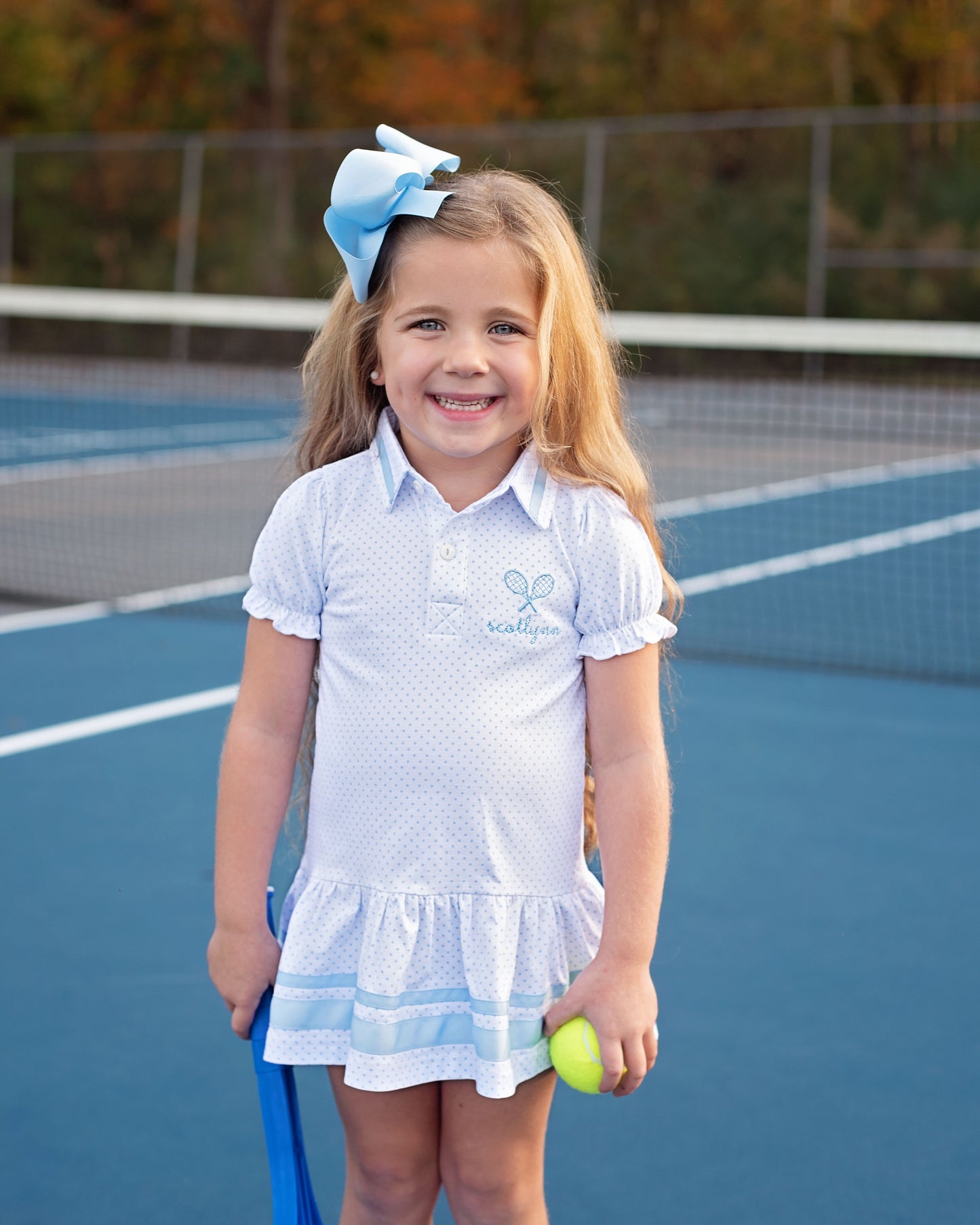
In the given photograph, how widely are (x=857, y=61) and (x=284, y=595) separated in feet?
74.7

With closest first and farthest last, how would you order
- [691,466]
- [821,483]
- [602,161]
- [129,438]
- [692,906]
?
1. [692,906]
2. [821,483]
3. [691,466]
4. [129,438]
5. [602,161]

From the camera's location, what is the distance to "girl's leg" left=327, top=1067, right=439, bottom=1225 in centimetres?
180

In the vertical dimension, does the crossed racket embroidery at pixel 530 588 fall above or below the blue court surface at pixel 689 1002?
above

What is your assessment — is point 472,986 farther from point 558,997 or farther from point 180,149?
point 180,149

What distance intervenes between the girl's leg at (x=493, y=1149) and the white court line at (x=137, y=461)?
8901mm

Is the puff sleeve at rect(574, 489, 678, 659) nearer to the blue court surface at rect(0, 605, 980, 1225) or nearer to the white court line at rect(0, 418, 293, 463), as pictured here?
the blue court surface at rect(0, 605, 980, 1225)

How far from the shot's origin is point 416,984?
172 centimetres

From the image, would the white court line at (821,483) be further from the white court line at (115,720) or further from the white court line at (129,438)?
the white court line at (115,720)

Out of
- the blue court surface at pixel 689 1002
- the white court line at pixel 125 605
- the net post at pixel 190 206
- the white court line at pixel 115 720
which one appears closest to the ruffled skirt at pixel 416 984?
the blue court surface at pixel 689 1002

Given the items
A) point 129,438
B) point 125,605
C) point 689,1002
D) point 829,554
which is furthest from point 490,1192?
point 129,438

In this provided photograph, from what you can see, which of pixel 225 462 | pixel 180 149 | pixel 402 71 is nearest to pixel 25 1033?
pixel 225 462

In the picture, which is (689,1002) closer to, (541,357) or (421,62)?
(541,357)

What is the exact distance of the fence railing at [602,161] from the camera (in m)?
16.5

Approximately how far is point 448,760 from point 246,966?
34 centimetres
